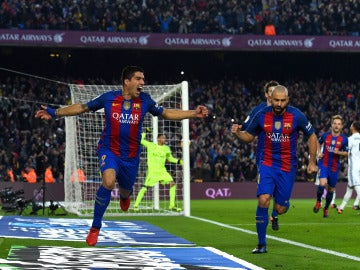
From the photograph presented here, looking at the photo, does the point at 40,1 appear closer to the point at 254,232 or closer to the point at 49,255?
the point at 254,232

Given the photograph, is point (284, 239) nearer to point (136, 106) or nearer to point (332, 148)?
point (136, 106)

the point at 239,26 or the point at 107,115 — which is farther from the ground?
the point at 239,26

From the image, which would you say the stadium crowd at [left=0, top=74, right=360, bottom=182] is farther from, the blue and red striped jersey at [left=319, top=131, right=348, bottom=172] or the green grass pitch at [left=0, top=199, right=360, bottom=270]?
the green grass pitch at [left=0, top=199, right=360, bottom=270]

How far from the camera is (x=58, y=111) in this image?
966cm

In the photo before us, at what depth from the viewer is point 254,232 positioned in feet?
42.7

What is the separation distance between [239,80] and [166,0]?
609cm

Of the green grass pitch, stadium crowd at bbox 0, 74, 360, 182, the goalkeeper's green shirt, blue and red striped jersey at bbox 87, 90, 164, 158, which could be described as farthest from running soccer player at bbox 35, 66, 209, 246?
stadium crowd at bbox 0, 74, 360, 182

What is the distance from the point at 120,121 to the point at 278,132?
1.86 m

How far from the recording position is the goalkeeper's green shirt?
19.7 metres

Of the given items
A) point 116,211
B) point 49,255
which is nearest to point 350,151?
point 116,211

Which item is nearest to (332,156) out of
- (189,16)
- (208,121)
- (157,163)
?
(157,163)

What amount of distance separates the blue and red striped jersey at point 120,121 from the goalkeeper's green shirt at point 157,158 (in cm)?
968

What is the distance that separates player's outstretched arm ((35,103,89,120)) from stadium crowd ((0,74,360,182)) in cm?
1761

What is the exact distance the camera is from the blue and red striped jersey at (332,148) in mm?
17422
